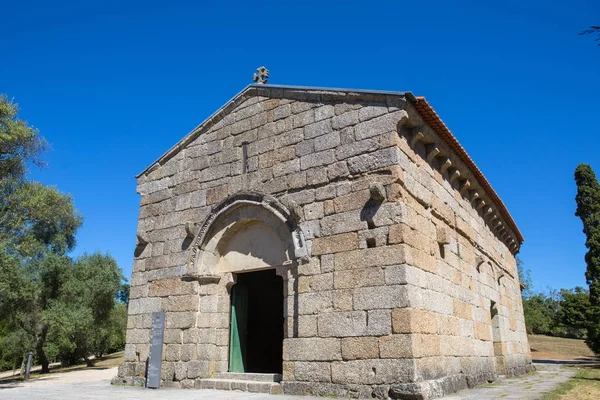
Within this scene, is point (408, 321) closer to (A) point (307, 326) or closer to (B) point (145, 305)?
(A) point (307, 326)

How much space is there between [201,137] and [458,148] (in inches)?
216

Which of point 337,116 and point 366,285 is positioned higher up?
point 337,116

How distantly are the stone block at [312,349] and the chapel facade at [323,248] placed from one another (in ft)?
0.06

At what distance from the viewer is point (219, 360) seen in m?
8.42

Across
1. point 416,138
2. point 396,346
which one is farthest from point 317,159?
point 396,346

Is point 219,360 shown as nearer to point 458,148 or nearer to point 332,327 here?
point 332,327

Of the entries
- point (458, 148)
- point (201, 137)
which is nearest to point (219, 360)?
point (201, 137)

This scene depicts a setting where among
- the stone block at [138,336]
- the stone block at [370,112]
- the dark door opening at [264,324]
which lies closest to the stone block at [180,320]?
the stone block at [138,336]

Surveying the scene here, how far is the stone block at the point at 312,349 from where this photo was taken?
6781 mm

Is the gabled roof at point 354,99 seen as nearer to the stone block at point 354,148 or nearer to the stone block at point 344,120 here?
the stone block at point 344,120

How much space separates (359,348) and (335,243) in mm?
1651

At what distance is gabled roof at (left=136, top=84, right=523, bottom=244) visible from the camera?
7.52m

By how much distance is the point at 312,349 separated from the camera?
6984 mm

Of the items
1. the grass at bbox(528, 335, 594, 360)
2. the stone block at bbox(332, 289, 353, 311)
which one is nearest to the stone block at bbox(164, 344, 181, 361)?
the stone block at bbox(332, 289, 353, 311)
